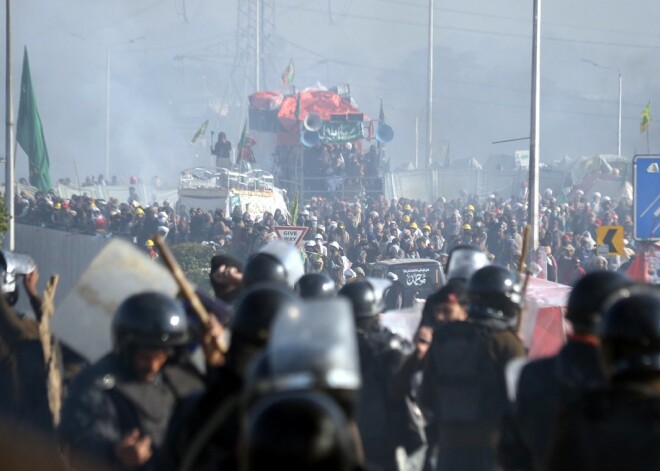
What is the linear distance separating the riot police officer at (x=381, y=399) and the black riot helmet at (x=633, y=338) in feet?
8.63

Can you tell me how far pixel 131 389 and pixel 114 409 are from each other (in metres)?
0.09

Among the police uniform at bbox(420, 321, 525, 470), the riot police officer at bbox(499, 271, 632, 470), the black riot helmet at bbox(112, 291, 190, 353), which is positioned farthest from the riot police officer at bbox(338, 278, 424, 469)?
the black riot helmet at bbox(112, 291, 190, 353)

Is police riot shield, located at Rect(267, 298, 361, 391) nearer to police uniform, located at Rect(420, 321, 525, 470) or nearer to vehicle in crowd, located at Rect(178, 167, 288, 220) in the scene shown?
police uniform, located at Rect(420, 321, 525, 470)

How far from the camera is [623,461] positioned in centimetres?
316

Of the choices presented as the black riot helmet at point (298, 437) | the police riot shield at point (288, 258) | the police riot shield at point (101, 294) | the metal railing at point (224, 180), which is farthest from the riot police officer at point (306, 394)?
the metal railing at point (224, 180)

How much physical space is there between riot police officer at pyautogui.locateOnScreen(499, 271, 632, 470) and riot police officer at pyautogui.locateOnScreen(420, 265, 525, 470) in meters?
1.19

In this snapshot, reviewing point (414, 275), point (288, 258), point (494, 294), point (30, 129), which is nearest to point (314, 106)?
point (30, 129)

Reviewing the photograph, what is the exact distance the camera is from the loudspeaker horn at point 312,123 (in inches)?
1357

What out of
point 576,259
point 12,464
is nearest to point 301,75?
point 576,259

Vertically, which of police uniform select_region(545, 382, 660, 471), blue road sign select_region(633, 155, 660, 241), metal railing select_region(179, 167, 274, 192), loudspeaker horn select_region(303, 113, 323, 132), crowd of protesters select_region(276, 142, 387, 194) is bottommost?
police uniform select_region(545, 382, 660, 471)

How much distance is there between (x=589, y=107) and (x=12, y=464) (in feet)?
253

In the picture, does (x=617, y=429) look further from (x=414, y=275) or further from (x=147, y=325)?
(x=414, y=275)

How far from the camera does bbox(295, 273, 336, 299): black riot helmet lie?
6152 mm

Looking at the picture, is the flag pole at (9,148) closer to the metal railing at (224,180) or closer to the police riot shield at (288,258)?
the metal railing at (224,180)
